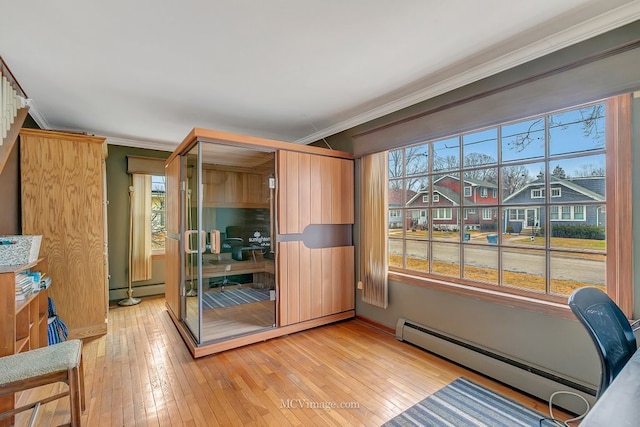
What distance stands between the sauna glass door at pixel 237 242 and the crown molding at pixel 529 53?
1.46m

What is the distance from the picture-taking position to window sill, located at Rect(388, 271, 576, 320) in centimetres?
190

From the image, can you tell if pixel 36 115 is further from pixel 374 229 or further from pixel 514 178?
pixel 514 178

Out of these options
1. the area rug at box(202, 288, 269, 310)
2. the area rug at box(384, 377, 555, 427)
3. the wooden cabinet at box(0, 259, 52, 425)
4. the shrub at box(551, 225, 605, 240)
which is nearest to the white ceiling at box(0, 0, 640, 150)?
the shrub at box(551, 225, 605, 240)

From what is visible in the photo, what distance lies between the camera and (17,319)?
204 centimetres

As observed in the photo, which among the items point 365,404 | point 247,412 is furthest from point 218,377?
point 365,404

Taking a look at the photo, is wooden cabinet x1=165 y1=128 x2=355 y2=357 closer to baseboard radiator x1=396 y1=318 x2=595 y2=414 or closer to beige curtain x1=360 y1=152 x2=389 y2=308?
beige curtain x1=360 y1=152 x2=389 y2=308

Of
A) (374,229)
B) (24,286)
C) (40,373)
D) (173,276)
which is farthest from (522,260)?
(24,286)

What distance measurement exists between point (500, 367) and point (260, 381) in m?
1.80

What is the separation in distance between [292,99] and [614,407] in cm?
290

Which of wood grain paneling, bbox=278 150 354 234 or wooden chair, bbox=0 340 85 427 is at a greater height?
wood grain paneling, bbox=278 150 354 234

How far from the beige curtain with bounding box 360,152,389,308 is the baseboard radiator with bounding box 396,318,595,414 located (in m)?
0.46

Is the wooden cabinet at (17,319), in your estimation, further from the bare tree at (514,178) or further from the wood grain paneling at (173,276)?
the bare tree at (514,178)

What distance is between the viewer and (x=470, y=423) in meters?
1.71

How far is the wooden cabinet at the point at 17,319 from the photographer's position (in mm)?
1688
